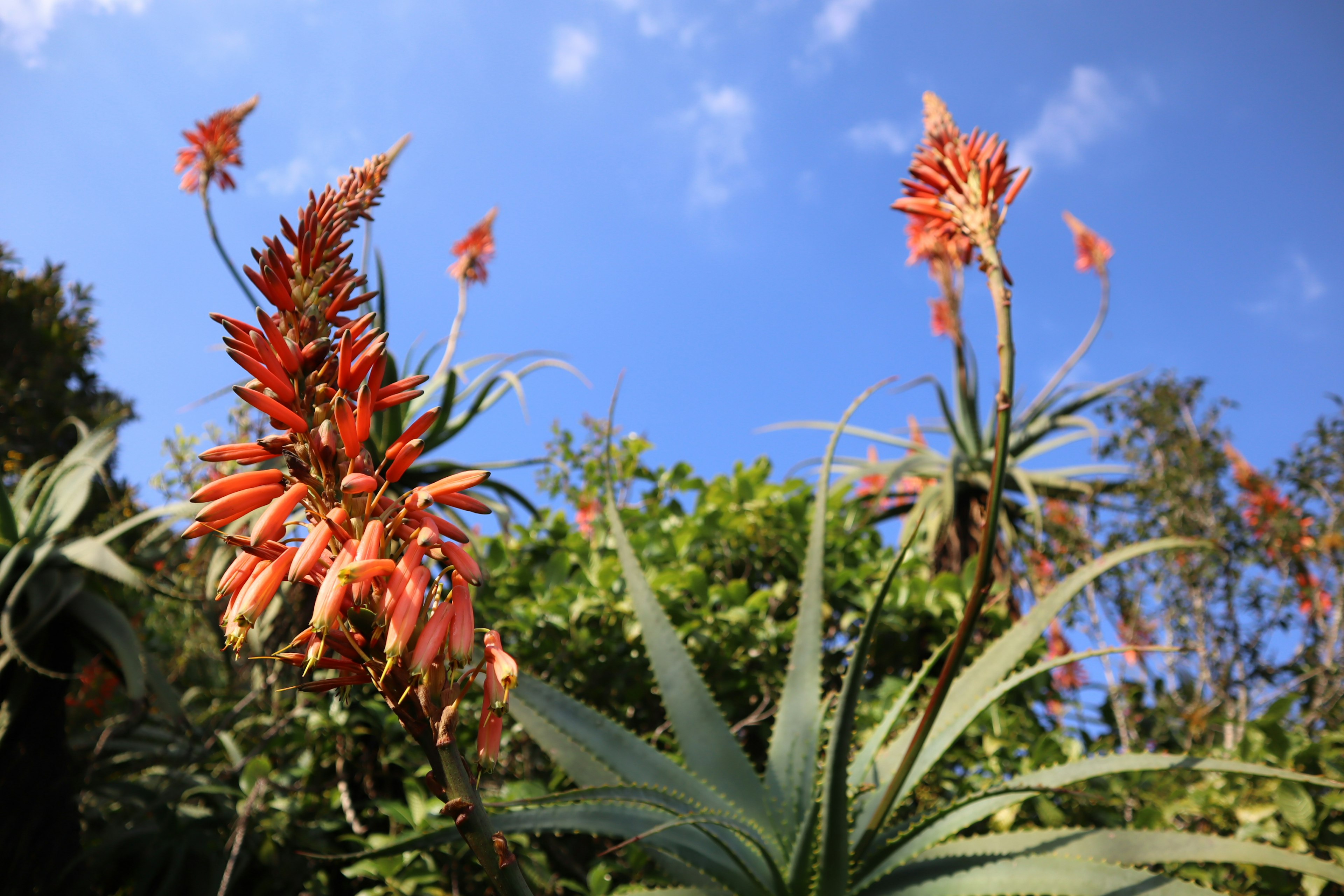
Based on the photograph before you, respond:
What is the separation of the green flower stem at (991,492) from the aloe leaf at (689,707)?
588mm

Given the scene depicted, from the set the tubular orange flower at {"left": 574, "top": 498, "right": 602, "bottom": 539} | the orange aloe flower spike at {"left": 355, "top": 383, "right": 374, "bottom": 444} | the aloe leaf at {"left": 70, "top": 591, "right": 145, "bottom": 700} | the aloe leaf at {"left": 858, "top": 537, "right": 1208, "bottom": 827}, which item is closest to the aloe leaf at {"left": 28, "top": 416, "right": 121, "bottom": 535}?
the aloe leaf at {"left": 70, "top": 591, "right": 145, "bottom": 700}

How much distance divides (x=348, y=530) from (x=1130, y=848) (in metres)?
1.82

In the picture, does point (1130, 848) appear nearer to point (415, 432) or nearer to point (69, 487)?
point (415, 432)

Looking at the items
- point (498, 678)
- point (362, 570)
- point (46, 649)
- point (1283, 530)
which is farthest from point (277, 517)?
point (1283, 530)

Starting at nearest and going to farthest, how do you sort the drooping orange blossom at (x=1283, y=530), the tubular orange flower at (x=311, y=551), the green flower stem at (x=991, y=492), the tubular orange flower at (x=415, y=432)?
1. the tubular orange flower at (x=311, y=551)
2. the tubular orange flower at (x=415, y=432)
3. the green flower stem at (x=991, y=492)
4. the drooping orange blossom at (x=1283, y=530)

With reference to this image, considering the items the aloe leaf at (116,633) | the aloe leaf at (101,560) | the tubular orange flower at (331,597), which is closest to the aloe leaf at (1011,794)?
the tubular orange flower at (331,597)

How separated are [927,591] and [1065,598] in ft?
4.71

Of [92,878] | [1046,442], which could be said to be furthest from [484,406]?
[1046,442]

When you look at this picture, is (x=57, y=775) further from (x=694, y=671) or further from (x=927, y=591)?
(x=927, y=591)

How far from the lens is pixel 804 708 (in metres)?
2.15

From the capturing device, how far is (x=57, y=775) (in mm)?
2828

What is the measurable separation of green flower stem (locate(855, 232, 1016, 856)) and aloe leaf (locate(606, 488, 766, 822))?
588mm

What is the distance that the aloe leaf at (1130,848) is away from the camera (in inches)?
64.4

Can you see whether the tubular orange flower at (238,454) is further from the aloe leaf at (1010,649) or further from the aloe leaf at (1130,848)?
the aloe leaf at (1130,848)
